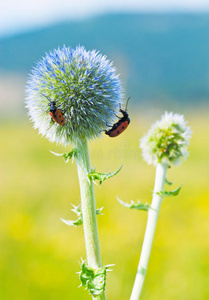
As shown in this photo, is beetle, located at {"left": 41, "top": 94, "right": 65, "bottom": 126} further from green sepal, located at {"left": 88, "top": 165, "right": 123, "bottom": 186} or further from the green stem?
A: green sepal, located at {"left": 88, "top": 165, "right": 123, "bottom": 186}

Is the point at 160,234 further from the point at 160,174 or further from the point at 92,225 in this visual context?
the point at 92,225

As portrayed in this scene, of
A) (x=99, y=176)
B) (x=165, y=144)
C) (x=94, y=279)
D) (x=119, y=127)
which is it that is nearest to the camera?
(x=94, y=279)

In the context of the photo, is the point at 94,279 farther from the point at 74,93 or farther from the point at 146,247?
the point at 74,93

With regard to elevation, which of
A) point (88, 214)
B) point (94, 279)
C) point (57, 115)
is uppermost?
point (57, 115)

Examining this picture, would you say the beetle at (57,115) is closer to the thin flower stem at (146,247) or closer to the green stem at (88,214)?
the green stem at (88,214)

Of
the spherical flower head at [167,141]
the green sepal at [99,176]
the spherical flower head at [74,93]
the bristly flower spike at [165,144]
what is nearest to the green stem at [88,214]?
the green sepal at [99,176]

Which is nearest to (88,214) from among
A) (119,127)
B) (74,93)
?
(119,127)

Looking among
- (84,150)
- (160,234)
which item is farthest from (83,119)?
(160,234)
